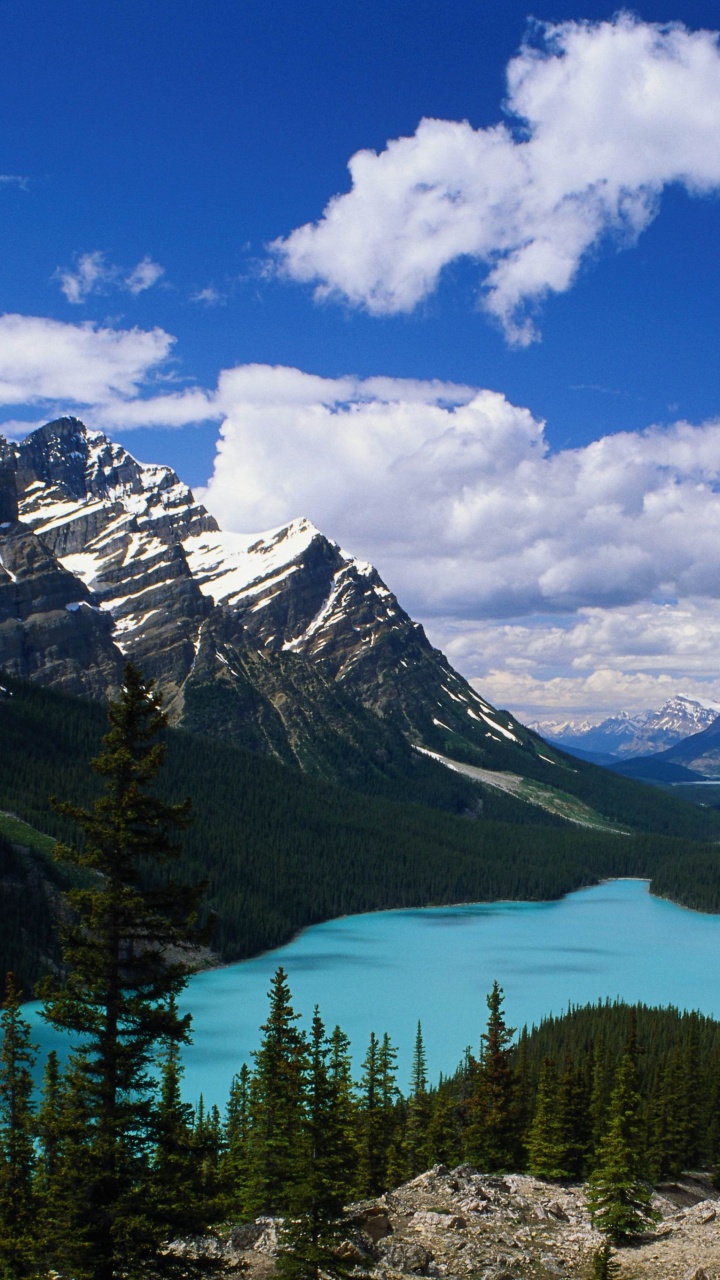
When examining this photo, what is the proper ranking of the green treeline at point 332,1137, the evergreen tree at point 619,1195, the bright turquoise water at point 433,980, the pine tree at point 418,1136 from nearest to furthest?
the green treeline at point 332,1137, the evergreen tree at point 619,1195, the pine tree at point 418,1136, the bright turquoise water at point 433,980

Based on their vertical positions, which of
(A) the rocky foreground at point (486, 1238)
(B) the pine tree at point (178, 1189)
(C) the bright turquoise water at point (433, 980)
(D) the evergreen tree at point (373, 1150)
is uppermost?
(B) the pine tree at point (178, 1189)

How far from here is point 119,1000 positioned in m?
19.6

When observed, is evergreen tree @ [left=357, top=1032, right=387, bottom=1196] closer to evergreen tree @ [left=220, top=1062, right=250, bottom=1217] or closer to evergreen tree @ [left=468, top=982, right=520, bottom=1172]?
evergreen tree @ [left=468, top=982, right=520, bottom=1172]

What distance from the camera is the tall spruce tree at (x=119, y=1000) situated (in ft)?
60.0

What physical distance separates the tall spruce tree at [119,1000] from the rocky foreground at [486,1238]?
10.2 meters

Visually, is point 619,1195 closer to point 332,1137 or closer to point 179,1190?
point 332,1137

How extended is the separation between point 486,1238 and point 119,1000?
70.5ft

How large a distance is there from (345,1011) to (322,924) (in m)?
73.4

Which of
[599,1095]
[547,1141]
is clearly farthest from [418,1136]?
[599,1095]

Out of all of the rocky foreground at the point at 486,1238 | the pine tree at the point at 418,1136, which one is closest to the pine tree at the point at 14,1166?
the rocky foreground at the point at 486,1238

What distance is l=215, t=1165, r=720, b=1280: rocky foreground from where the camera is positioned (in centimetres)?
3006

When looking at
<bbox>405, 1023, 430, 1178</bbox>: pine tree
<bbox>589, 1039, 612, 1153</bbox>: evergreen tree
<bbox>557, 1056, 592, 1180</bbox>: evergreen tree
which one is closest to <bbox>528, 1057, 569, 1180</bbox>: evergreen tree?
<bbox>557, 1056, 592, 1180</bbox>: evergreen tree

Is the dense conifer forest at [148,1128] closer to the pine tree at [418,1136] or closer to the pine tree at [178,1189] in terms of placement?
the pine tree at [178,1189]

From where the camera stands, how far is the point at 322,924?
19388 cm
